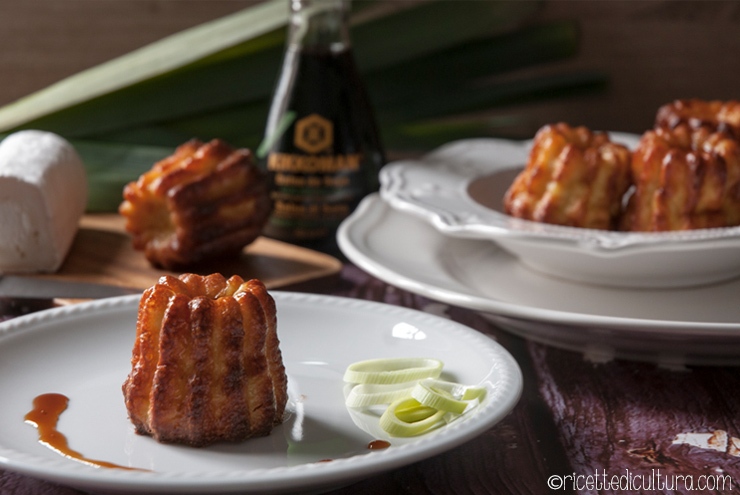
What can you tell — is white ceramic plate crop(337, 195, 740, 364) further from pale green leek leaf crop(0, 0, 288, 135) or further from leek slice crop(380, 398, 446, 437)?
pale green leek leaf crop(0, 0, 288, 135)

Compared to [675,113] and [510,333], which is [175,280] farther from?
[675,113]

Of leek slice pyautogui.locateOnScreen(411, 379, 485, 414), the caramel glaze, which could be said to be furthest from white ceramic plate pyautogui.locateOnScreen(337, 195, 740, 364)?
the caramel glaze

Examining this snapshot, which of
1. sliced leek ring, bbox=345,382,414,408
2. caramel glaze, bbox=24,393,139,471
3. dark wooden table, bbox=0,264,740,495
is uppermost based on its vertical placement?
caramel glaze, bbox=24,393,139,471

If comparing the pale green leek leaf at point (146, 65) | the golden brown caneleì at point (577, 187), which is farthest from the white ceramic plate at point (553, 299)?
the pale green leek leaf at point (146, 65)

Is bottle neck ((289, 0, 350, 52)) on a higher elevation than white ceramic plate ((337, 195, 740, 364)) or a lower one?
higher

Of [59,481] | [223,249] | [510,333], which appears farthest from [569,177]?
[59,481]

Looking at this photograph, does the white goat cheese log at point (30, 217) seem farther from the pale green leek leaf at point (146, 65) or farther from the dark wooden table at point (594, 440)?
the dark wooden table at point (594, 440)

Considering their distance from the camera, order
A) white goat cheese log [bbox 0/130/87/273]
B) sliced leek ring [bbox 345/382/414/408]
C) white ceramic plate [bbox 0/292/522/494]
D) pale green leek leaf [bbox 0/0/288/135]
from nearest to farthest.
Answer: white ceramic plate [bbox 0/292/522/494], sliced leek ring [bbox 345/382/414/408], white goat cheese log [bbox 0/130/87/273], pale green leek leaf [bbox 0/0/288/135]

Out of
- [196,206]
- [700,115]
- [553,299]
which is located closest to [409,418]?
[553,299]
